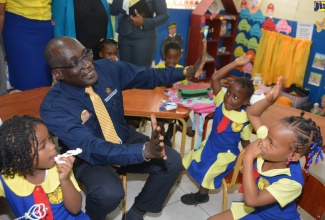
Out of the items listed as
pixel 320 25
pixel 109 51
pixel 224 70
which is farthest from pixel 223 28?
pixel 224 70

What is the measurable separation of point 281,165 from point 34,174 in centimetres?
122

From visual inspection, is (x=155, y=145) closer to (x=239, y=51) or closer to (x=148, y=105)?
(x=148, y=105)

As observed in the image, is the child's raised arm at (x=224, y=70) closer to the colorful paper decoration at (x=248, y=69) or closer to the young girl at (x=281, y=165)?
the young girl at (x=281, y=165)

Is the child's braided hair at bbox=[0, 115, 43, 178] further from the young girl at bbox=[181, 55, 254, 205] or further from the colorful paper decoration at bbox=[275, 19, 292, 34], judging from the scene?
the colorful paper decoration at bbox=[275, 19, 292, 34]

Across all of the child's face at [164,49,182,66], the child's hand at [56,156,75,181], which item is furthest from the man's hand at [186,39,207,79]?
the child's hand at [56,156,75,181]

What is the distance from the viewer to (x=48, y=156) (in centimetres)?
137

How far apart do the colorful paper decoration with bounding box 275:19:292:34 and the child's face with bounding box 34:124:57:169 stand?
14.9 feet

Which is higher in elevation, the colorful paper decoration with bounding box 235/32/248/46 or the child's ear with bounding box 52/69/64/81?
the child's ear with bounding box 52/69/64/81

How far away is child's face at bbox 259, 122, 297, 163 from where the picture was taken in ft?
4.65

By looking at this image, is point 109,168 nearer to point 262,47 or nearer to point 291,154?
point 291,154

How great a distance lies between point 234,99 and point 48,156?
1.29 m

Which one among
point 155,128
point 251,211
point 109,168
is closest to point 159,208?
point 109,168

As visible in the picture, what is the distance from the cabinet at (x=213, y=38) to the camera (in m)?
5.20

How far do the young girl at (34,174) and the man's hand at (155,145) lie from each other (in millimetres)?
347
